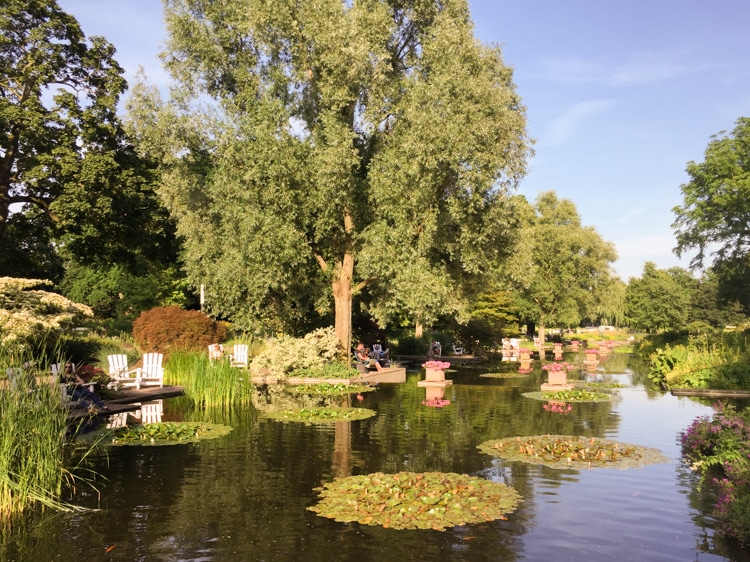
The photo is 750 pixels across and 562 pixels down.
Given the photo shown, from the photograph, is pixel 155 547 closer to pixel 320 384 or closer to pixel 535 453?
pixel 535 453

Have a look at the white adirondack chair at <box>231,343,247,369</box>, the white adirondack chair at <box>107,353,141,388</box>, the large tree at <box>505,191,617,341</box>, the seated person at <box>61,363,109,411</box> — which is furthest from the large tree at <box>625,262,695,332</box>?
the seated person at <box>61,363,109,411</box>

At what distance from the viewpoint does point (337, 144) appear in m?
21.6

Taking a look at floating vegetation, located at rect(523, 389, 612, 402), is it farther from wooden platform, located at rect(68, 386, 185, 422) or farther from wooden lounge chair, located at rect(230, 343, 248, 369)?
wooden platform, located at rect(68, 386, 185, 422)

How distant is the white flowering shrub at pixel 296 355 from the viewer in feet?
76.0

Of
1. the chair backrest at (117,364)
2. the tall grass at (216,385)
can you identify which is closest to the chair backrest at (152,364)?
the chair backrest at (117,364)

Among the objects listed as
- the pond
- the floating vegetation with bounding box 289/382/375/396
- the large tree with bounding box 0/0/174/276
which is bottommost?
the pond

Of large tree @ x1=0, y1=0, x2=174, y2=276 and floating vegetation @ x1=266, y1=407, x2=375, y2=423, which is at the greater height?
large tree @ x1=0, y1=0, x2=174, y2=276

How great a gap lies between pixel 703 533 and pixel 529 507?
1956 millimetres

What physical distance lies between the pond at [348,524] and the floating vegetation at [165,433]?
41 centimetres

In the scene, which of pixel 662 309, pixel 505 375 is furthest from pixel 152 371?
pixel 662 309

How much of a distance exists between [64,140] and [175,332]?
14.0 meters

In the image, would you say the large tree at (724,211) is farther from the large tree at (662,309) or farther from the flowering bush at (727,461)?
the flowering bush at (727,461)

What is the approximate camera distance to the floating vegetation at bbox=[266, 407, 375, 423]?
565 inches

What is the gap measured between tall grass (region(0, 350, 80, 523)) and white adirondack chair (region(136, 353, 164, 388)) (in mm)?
10997
